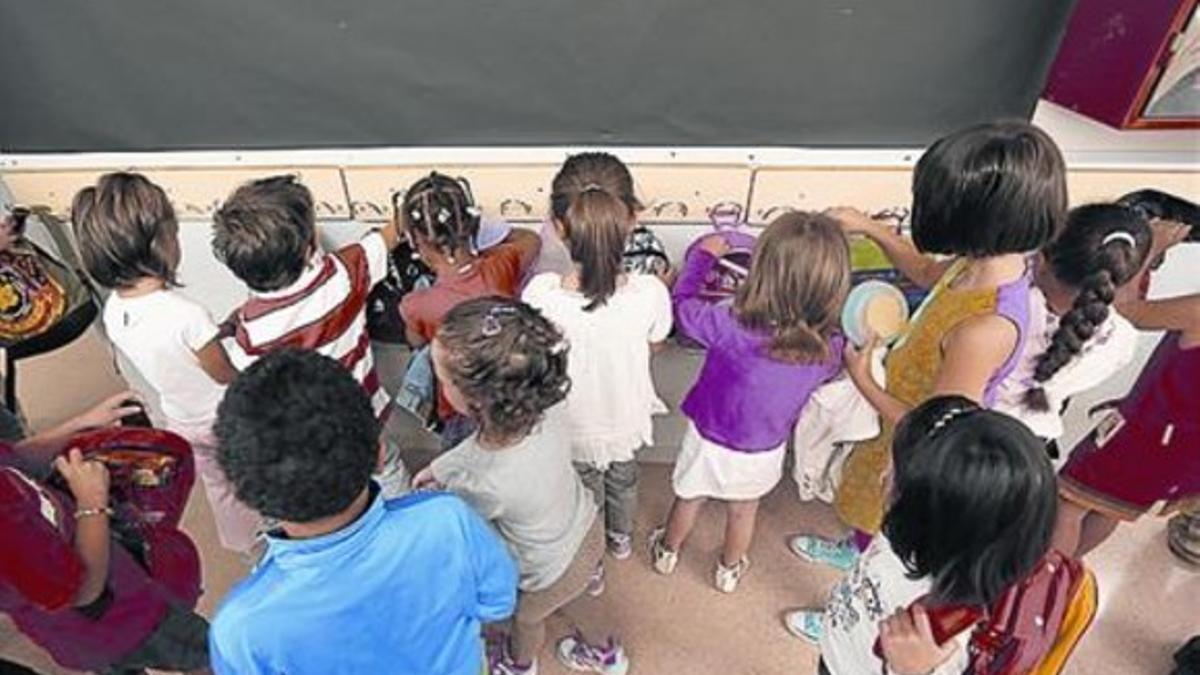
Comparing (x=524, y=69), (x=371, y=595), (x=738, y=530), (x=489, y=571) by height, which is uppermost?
(x=524, y=69)

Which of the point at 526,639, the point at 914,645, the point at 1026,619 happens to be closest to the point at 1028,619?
the point at 1026,619

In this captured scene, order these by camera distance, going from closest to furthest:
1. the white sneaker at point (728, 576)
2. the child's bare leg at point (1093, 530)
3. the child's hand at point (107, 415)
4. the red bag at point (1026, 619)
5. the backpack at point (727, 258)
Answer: the red bag at point (1026, 619), the child's hand at point (107, 415), the backpack at point (727, 258), the child's bare leg at point (1093, 530), the white sneaker at point (728, 576)

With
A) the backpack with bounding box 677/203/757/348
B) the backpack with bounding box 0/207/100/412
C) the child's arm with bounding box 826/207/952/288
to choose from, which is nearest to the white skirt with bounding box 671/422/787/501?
the backpack with bounding box 677/203/757/348

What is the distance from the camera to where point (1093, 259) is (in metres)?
1.53

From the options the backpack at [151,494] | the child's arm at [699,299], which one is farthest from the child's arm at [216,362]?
the child's arm at [699,299]

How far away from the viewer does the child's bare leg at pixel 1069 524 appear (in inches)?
78.6

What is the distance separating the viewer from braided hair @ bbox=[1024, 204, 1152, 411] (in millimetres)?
1518

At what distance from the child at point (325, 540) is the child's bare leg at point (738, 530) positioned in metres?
0.92

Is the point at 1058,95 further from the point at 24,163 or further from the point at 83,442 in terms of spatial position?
the point at 24,163

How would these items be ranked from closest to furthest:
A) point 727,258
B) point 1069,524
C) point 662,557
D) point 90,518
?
point 90,518
point 727,258
point 1069,524
point 662,557

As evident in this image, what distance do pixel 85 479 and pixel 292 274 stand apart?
1.53 ft

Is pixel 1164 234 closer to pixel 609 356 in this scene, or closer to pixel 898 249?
pixel 898 249

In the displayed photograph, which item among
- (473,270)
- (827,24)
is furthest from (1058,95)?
(473,270)

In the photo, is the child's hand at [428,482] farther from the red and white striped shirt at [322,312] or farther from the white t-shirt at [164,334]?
the white t-shirt at [164,334]
